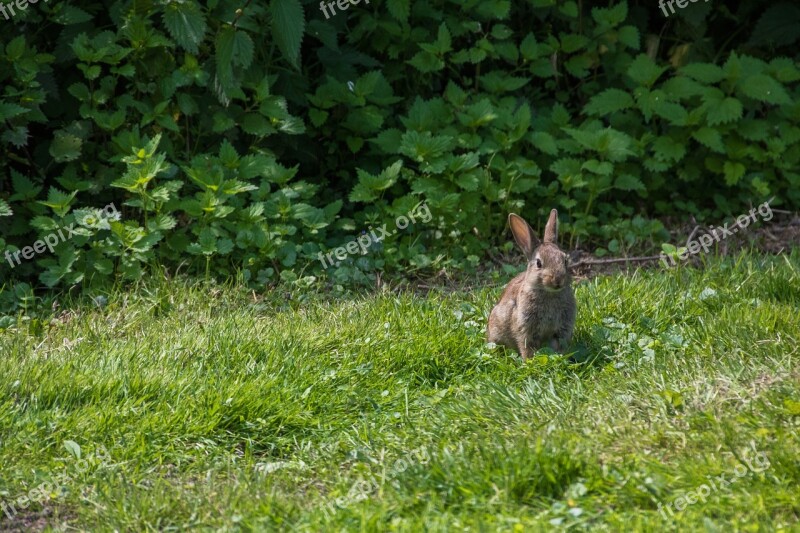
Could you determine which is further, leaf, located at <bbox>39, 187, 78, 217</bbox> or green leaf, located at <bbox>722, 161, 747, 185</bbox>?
green leaf, located at <bbox>722, 161, 747, 185</bbox>

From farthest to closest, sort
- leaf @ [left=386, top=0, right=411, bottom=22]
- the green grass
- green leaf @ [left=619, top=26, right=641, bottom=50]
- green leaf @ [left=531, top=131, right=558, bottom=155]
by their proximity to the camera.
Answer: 1. green leaf @ [left=619, top=26, right=641, bottom=50]
2. leaf @ [left=386, top=0, right=411, bottom=22]
3. green leaf @ [left=531, top=131, right=558, bottom=155]
4. the green grass

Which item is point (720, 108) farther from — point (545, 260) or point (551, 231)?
point (545, 260)

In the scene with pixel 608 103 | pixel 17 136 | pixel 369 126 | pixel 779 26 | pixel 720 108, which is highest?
pixel 17 136

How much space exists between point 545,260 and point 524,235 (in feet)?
0.85

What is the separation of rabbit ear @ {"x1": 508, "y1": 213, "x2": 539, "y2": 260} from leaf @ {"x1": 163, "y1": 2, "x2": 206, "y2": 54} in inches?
96.0

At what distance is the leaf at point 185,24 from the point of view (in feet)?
21.1

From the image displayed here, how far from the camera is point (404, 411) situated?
15.8 ft

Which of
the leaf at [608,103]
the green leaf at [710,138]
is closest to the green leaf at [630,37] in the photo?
the leaf at [608,103]

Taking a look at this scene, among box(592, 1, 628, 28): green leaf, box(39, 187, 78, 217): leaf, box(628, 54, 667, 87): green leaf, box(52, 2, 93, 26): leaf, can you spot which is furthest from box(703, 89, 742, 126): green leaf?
box(39, 187, 78, 217): leaf

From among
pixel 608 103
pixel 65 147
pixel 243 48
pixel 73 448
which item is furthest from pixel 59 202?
pixel 608 103

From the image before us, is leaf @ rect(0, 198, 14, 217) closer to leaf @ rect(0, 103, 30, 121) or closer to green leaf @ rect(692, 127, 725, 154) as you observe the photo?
leaf @ rect(0, 103, 30, 121)

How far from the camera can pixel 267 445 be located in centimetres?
452

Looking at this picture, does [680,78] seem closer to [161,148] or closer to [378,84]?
[378,84]

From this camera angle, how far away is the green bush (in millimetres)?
6488
